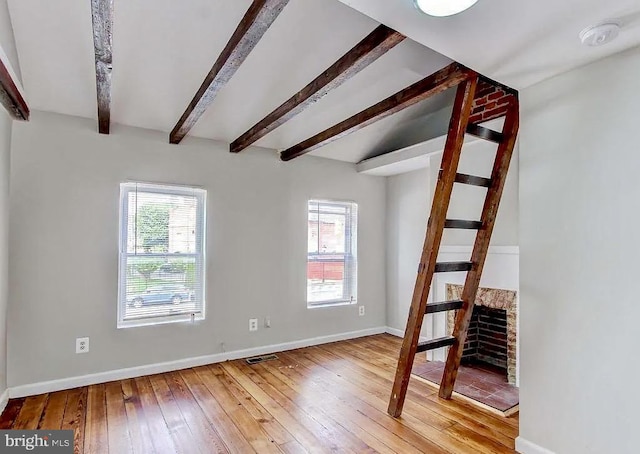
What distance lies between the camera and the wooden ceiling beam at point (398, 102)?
2.33m

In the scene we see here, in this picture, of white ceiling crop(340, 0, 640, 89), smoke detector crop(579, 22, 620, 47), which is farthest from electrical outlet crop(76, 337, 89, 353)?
smoke detector crop(579, 22, 620, 47)

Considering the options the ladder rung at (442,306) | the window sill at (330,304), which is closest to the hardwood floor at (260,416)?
the ladder rung at (442,306)

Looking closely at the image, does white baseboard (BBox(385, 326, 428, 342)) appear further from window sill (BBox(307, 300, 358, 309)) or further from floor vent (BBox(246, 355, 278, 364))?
floor vent (BBox(246, 355, 278, 364))

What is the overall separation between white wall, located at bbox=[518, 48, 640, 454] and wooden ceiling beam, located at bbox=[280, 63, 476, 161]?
0.47 metres

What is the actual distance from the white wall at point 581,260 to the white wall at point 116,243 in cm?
268

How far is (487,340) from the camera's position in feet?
12.5

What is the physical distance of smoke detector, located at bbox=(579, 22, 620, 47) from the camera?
161 cm

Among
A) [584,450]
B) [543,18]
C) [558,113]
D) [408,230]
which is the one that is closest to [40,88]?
[543,18]

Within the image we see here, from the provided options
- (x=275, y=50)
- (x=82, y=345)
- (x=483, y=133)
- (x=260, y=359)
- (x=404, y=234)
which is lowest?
(x=260, y=359)

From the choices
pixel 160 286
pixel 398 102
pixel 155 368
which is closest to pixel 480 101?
pixel 398 102

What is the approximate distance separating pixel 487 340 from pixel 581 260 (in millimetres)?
2149

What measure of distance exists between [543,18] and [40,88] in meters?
3.49

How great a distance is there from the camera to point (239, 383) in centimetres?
325

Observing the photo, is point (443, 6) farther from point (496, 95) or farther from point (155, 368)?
point (155, 368)
